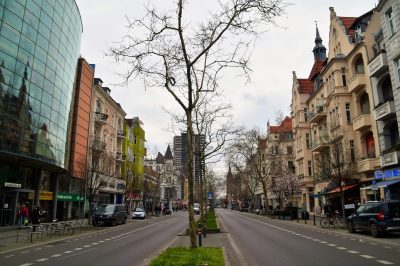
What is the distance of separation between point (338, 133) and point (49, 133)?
26749mm

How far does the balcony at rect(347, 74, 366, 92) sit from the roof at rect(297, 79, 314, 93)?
63.9ft

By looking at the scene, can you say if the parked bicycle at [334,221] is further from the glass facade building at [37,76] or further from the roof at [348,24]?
the glass facade building at [37,76]

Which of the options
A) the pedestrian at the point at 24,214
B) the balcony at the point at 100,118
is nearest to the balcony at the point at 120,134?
the balcony at the point at 100,118

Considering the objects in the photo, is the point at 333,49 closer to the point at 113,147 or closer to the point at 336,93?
the point at 336,93

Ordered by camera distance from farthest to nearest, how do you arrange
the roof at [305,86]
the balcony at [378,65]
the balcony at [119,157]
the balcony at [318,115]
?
the balcony at [119,157]
the roof at [305,86]
the balcony at [318,115]
the balcony at [378,65]

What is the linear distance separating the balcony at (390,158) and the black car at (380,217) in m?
7.55

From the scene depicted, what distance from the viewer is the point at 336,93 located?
36.1 metres

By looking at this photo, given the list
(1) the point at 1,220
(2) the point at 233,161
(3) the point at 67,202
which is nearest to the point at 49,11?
(1) the point at 1,220

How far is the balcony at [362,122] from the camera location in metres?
31.2

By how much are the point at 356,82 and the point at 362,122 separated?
150 inches

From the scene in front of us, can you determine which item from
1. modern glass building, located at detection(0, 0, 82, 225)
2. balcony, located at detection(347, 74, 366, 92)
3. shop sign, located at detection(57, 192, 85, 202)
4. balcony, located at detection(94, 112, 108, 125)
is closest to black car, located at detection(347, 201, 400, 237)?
balcony, located at detection(347, 74, 366, 92)

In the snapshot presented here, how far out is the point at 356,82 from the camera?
3272 cm

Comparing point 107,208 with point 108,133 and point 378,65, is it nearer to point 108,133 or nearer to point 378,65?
point 108,133

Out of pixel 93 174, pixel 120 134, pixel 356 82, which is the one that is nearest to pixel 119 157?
pixel 120 134
